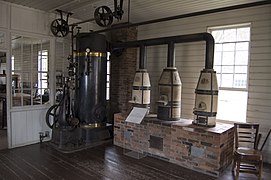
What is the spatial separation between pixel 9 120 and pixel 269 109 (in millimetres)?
4989

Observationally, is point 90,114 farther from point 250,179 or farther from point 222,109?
point 250,179

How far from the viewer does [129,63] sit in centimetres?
580

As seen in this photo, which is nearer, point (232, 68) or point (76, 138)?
point (232, 68)

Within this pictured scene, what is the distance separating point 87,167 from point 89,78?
6.27 ft

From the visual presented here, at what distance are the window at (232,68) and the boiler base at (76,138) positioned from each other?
269cm

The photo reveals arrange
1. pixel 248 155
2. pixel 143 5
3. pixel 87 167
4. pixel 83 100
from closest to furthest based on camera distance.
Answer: pixel 248 155 → pixel 87 167 → pixel 143 5 → pixel 83 100

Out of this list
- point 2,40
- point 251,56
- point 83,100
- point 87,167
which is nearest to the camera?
point 87,167

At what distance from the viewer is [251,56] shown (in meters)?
4.11

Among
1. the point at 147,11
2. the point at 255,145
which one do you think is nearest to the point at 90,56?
the point at 147,11

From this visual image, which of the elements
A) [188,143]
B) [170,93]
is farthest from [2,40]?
[188,143]

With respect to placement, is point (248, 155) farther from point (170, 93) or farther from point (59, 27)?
point (59, 27)

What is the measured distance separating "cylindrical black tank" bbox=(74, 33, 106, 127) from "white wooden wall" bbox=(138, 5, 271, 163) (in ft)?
5.12

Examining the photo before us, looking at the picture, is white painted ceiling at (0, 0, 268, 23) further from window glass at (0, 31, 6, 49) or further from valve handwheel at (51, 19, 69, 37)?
window glass at (0, 31, 6, 49)

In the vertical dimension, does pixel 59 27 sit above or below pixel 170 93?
above
